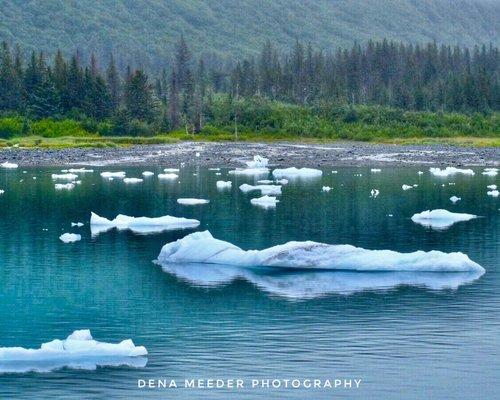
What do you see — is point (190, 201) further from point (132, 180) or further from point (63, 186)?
point (132, 180)

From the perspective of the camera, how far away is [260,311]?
1030 inches

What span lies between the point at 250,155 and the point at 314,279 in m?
59.4

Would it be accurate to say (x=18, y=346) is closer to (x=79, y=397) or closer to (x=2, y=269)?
(x=79, y=397)

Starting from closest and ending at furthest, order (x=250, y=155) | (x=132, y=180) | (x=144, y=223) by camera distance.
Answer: (x=144, y=223)
(x=132, y=180)
(x=250, y=155)

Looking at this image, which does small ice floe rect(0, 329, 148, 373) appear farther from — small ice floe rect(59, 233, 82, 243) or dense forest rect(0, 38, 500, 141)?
dense forest rect(0, 38, 500, 141)

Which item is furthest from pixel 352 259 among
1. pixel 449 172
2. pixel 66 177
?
pixel 449 172

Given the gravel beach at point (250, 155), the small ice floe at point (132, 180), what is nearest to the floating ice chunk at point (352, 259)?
the small ice floe at point (132, 180)

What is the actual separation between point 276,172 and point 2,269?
126ft

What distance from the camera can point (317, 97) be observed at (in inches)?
5595

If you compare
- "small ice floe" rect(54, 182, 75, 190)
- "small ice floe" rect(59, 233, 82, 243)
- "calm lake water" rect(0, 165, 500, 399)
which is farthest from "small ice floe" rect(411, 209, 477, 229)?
"small ice floe" rect(54, 182, 75, 190)

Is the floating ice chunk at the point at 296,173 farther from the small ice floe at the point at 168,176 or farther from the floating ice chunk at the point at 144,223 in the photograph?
the floating ice chunk at the point at 144,223

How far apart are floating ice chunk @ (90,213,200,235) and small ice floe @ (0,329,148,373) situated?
20.9 m

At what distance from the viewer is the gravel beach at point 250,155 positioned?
82.4 metres

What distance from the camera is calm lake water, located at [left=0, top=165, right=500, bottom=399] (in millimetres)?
20297
